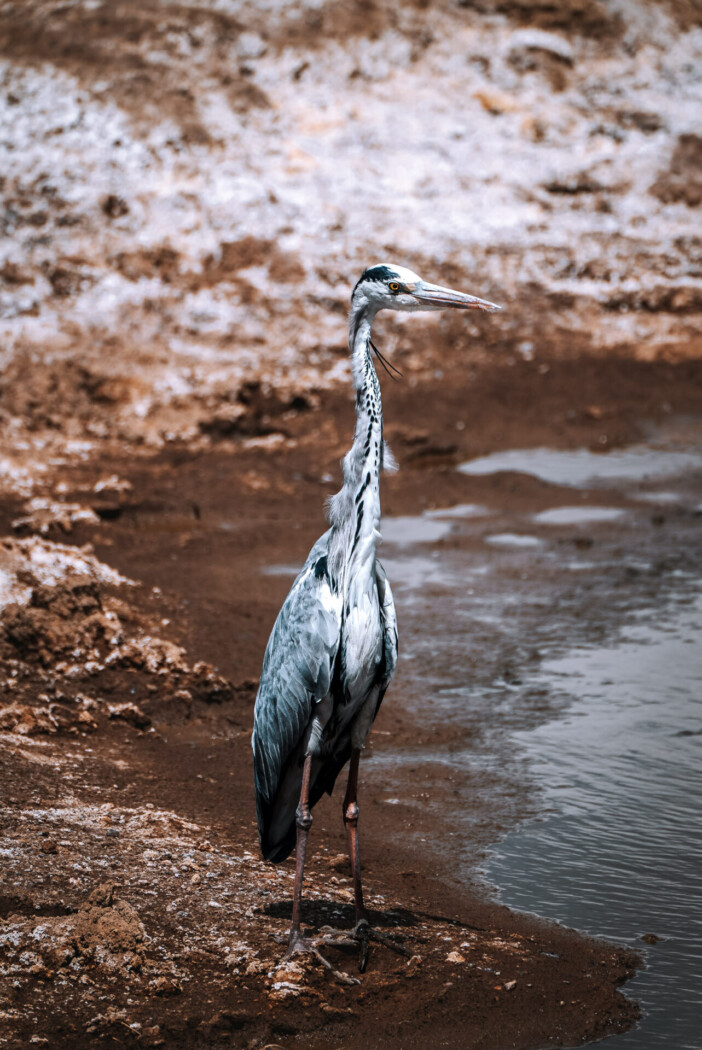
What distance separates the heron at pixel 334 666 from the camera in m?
4.09

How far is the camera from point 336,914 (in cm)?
438

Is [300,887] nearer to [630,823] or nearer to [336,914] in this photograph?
[336,914]

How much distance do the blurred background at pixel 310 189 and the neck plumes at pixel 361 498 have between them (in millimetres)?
6512

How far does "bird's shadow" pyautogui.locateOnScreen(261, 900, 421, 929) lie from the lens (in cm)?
427

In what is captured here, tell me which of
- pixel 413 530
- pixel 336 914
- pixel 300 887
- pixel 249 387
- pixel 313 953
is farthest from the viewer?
pixel 249 387

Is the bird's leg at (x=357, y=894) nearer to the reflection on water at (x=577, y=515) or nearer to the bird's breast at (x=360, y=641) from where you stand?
the bird's breast at (x=360, y=641)

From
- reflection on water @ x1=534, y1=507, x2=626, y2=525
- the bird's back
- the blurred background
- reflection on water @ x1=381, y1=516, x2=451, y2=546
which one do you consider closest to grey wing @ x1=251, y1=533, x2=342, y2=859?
the bird's back

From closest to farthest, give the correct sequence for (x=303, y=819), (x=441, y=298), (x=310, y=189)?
(x=303, y=819) < (x=441, y=298) < (x=310, y=189)

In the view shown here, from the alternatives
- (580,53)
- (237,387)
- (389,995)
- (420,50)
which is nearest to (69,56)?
(420,50)

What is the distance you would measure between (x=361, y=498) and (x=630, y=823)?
2055 millimetres

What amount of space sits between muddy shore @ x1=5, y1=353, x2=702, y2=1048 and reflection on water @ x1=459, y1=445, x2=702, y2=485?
2.06m

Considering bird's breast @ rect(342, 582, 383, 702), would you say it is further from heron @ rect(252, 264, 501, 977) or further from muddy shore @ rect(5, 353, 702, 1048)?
muddy shore @ rect(5, 353, 702, 1048)

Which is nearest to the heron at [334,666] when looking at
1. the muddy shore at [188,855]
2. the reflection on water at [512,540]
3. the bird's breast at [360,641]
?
the bird's breast at [360,641]

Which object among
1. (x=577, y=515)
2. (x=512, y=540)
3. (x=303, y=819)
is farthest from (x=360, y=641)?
(x=577, y=515)
